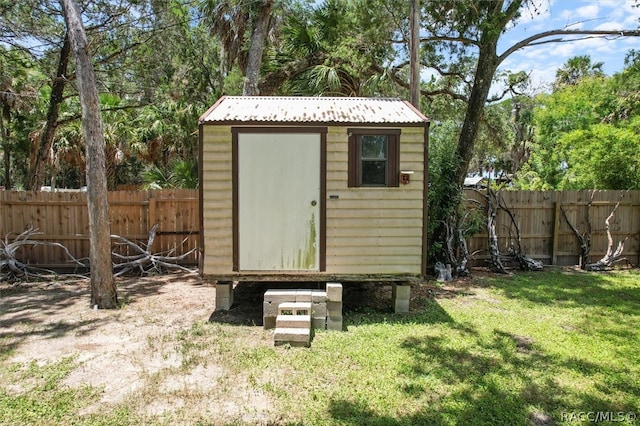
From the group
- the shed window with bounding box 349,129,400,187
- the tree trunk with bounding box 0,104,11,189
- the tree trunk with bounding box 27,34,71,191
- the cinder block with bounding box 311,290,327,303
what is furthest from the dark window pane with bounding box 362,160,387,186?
the tree trunk with bounding box 0,104,11,189

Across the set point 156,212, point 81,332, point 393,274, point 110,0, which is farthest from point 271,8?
point 81,332

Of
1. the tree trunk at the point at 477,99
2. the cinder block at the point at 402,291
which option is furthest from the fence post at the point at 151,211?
the tree trunk at the point at 477,99

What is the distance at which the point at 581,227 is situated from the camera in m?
9.25

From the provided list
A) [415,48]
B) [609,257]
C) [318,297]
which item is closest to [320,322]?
[318,297]

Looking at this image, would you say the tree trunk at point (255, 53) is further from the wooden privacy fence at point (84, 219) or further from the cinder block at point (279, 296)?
the cinder block at point (279, 296)

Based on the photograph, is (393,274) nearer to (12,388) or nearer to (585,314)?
(585,314)

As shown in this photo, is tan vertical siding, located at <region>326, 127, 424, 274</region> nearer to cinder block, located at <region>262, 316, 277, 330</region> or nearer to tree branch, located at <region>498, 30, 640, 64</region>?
cinder block, located at <region>262, 316, 277, 330</region>

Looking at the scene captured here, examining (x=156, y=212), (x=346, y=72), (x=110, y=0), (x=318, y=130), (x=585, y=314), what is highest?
(x=110, y=0)

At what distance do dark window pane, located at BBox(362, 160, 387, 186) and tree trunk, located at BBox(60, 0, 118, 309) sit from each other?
3554mm

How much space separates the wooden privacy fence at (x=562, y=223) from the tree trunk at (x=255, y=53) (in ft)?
17.5

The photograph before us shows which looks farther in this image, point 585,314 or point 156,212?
point 156,212

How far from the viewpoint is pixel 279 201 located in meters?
5.50

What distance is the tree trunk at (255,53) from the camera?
30.5 feet

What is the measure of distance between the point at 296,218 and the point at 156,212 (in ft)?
13.4
